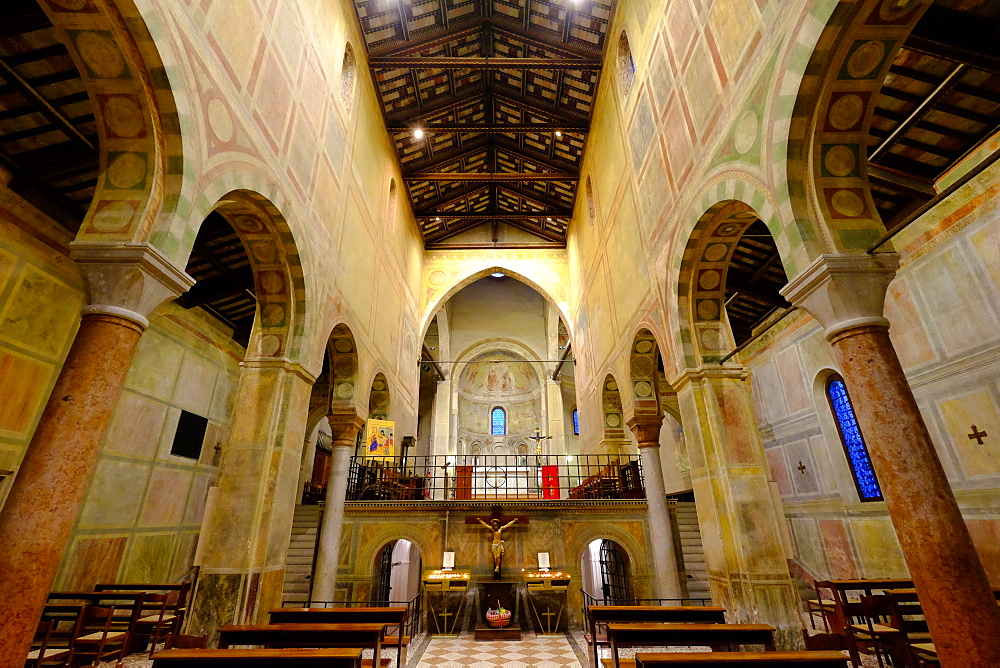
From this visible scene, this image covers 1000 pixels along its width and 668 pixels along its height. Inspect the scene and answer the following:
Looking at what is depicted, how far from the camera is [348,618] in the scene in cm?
586

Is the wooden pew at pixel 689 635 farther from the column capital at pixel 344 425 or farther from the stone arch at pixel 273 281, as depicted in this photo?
the column capital at pixel 344 425

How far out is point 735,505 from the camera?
6.28 meters

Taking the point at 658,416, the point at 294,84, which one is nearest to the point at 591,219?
the point at 658,416

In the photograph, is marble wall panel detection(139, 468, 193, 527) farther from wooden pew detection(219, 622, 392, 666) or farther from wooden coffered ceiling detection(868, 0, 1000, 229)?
wooden coffered ceiling detection(868, 0, 1000, 229)

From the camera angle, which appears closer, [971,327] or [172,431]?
[971,327]

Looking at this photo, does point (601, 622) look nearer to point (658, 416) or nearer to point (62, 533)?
point (658, 416)

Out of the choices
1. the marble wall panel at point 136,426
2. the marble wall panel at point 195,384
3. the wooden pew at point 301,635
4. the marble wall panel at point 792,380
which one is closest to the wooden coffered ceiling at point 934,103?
the marble wall panel at point 792,380

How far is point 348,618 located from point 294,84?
797 centimetres

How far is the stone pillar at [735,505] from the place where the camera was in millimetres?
5852

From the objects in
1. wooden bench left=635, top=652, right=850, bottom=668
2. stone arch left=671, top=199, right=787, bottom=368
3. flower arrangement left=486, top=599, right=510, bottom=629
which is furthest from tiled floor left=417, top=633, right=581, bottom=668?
stone arch left=671, top=199, right=787, bottom=368

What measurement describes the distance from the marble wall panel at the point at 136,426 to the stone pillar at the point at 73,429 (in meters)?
5.82

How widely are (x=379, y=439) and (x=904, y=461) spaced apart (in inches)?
416

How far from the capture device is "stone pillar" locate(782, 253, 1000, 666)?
3105mm

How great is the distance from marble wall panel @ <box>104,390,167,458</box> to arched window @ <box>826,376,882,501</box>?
13281 millimetres
